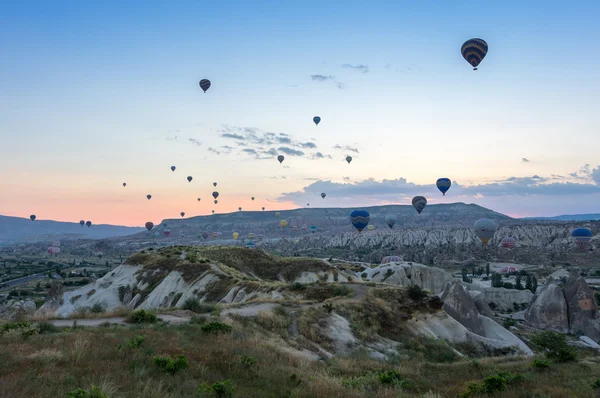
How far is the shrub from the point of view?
12991 millimetres

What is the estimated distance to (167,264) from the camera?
5650cm

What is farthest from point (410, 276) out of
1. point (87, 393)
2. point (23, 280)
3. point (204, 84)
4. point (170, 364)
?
point (23, 280)

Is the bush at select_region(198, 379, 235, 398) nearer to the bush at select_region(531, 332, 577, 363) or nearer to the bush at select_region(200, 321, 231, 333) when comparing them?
the bush at select_region(200, 321, 231, 333)

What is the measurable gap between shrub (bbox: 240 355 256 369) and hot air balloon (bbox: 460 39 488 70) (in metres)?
61.7

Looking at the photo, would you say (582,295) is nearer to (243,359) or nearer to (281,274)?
(281,274)

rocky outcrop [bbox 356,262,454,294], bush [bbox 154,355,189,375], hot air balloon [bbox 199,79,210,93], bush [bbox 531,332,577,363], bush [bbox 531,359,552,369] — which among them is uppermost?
hot air balloon [bbox 199,79,210,93]

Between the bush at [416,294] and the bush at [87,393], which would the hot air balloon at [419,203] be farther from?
the bush at [87,393]

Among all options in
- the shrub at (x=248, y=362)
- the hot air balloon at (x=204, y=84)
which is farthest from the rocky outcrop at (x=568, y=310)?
the hot air balloon at (x=204, y=84)

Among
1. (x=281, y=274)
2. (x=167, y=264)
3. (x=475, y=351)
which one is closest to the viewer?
(x=475, y=351)

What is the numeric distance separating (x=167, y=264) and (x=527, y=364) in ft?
155

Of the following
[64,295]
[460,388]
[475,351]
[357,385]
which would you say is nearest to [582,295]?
[475,351]

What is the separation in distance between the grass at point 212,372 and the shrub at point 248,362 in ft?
0.08

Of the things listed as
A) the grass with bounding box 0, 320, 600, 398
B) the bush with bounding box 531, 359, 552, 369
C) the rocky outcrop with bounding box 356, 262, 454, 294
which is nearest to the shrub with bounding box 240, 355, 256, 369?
the grass with bounding box 0, 320, 600, 398

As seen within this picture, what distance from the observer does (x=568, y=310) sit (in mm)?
58156
